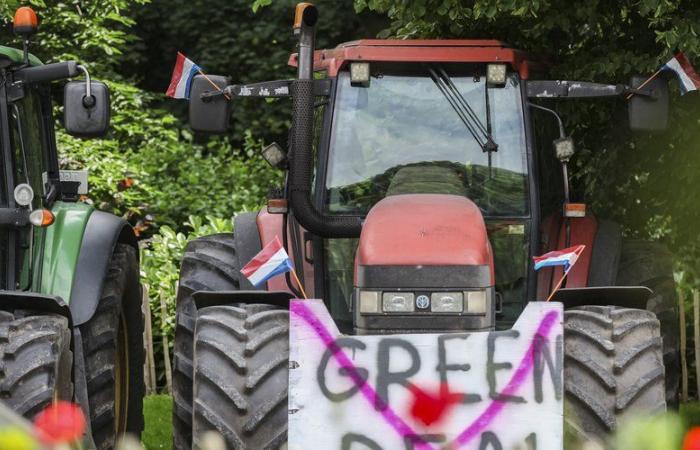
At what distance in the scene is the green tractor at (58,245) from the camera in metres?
5.45

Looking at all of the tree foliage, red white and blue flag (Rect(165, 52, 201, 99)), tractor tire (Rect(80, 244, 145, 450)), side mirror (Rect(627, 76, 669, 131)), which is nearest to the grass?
tractor tire (Rect(80, 244, 145, 450))

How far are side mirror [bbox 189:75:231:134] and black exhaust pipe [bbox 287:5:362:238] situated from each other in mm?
555

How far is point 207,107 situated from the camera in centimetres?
627

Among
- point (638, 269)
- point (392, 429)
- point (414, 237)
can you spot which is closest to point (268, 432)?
point (392, 429)

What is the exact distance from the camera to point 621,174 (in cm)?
826

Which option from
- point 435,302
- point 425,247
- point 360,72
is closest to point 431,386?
point 435,302

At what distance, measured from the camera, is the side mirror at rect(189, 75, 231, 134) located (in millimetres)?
6246

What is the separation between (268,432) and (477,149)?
176cm

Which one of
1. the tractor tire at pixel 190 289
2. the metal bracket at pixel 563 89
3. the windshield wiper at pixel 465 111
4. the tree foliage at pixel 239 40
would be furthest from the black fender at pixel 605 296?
the tree foliage at pixel 239 40

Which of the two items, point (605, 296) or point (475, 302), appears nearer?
point (475, 302)

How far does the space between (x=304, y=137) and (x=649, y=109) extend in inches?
64.1

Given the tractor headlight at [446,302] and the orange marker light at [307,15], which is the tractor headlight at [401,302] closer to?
the tractor headlight at [446,302]

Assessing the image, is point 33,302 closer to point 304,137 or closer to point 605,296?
point 304,137

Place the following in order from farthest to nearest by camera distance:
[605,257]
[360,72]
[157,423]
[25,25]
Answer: [157,423] → [605,257] → [360,72] → [25,25]
